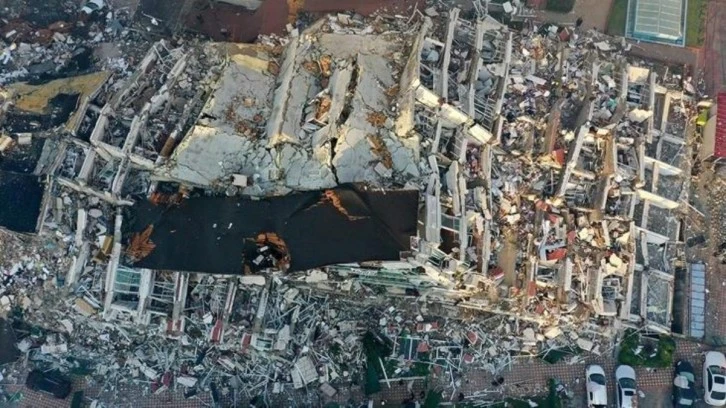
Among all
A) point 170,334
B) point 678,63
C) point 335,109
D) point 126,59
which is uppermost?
point 678,63

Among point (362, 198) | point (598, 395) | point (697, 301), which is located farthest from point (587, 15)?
point (598, 395)

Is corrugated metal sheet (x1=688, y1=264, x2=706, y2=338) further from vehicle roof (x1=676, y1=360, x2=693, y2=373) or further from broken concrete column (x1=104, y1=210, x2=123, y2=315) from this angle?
broken concrete column (x1=104, y1=210, x2=123, y2=315)

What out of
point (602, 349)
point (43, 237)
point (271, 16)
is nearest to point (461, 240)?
point (602, 349)

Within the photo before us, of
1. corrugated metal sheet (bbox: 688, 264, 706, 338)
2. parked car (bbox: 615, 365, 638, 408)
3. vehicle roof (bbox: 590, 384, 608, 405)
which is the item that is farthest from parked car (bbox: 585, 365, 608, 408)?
corrugated metal sheet (bbox: 688, 264, 706, 338)

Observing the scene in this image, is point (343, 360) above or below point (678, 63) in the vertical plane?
below

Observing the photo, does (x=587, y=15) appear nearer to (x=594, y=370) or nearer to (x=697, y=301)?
(x=697, y=301)

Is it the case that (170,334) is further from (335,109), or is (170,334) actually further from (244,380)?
(335,109)
